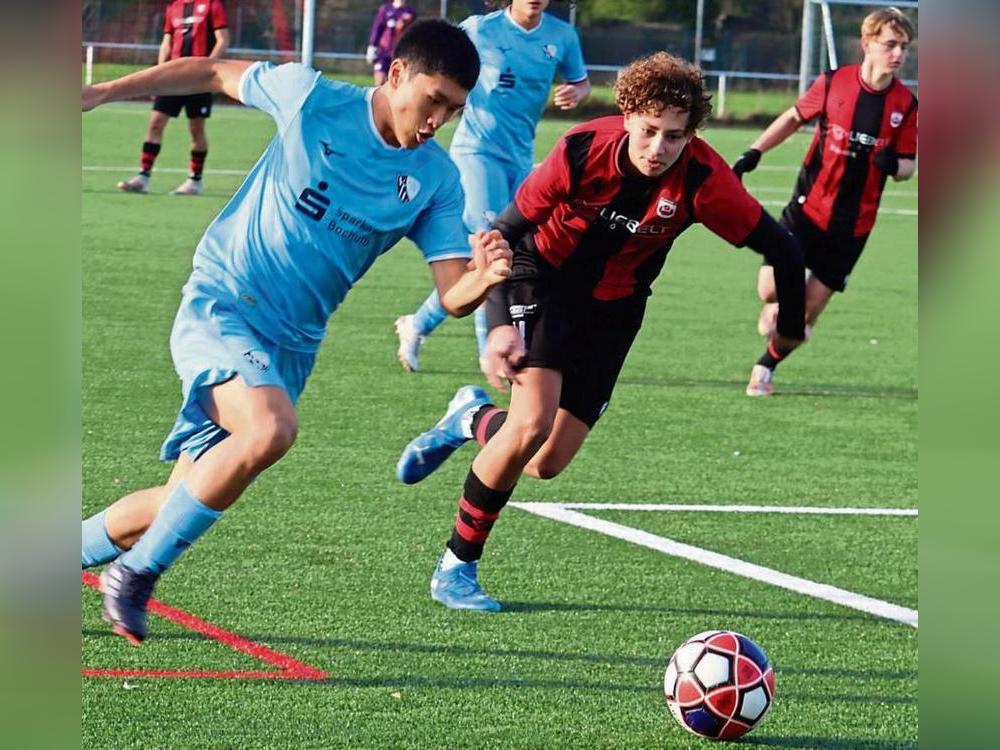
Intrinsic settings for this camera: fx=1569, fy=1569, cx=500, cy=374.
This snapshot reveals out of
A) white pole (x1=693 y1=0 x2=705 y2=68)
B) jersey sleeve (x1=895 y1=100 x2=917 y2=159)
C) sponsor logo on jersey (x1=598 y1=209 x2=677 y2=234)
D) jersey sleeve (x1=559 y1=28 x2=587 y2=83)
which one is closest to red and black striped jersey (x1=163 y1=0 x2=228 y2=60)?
jersey sleeve (x1=559 y1=28 x2=587 y2=83)

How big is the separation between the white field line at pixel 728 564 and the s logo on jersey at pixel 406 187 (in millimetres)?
2035

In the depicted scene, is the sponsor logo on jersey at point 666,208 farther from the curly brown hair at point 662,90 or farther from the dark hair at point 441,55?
the dark hair at point 441,55

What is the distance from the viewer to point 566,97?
9.66 meters

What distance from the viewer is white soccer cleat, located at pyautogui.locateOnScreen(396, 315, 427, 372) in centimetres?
953

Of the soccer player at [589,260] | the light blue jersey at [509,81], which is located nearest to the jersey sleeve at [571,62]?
the light blue jersey at [509,81]

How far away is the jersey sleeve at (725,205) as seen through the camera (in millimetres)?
4922

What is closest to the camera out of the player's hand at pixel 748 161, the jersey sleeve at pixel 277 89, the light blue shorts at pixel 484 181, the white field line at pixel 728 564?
the jersey sleeve at pixel 277 89

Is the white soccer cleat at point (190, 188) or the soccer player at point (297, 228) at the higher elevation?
the soccer player at point (297, 228)

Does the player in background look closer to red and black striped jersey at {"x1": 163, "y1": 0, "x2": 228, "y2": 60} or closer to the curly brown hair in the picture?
red and black striped jersey at {"x1": 163, "y1": 0, "x2": 228, "y2": 60}

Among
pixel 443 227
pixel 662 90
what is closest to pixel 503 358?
pixel 443 227

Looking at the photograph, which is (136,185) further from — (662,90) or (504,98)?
(662,90)

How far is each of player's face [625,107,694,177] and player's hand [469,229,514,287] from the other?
819 millimetres
